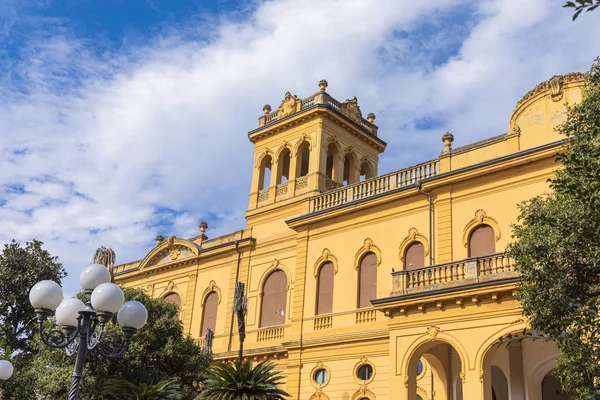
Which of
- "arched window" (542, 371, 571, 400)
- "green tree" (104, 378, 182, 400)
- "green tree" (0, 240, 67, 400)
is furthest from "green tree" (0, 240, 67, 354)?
"arched window" (542, 371, 571, 400)

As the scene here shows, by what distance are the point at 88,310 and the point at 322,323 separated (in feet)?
50.4

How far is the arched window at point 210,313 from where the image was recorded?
31919 mm

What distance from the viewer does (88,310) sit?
1120 centimetres

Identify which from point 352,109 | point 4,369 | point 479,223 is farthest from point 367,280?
point 4,369

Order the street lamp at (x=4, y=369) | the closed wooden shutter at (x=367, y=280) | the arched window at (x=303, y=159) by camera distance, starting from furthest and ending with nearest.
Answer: the arched window at (x=303, y=159) < the closed wooden shutter at (x=367, y=280) < the street lamp at (x=4, y=369)

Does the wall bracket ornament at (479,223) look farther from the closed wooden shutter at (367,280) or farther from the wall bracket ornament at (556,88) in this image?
the wall bracket ornament at (556,88)

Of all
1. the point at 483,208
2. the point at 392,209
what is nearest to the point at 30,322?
the point at 392,209

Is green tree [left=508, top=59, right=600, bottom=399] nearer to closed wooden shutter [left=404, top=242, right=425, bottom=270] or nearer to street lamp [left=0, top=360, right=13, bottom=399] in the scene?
closed wooden shutter [left=404, top=242, right=425, bottom=270]

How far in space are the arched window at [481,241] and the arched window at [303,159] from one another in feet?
35.9

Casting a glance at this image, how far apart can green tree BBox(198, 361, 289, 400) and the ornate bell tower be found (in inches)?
463

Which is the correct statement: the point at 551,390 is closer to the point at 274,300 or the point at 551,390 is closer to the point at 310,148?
the point at 274,300

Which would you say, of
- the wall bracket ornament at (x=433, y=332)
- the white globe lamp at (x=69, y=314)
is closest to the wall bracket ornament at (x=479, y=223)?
the wall bracket ornament at (x=433, y=332)

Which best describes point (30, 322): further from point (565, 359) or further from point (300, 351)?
point (565, 359)

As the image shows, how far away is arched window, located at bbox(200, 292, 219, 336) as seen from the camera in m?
31.9
